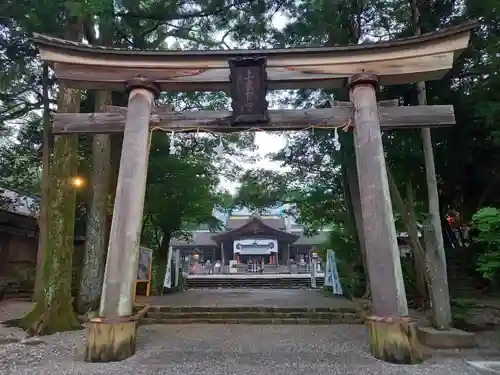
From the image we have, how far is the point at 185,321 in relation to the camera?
8664 millimetres

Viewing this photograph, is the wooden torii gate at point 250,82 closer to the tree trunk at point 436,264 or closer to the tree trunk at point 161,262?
the tree trunk at point 436,264

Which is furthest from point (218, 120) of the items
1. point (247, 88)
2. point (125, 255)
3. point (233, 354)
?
point (233, 354)

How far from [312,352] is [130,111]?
14.4ft

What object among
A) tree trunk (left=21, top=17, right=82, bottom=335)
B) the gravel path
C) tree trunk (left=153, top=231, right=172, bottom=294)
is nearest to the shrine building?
tree trunk (left=153, top=231, right=172, bottom=294)

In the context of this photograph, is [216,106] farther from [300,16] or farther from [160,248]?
[160,248]

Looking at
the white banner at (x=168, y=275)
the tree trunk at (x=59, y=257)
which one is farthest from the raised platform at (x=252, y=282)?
the tree trunk at (x=59, y=257)

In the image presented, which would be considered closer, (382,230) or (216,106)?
(382,230)

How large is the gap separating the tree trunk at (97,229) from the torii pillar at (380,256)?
6.26 metres

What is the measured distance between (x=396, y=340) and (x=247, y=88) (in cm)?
386

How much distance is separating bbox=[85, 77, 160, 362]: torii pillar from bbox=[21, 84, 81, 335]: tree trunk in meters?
3.11

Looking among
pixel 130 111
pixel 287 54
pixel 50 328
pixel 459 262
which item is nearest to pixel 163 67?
pixel 130 111

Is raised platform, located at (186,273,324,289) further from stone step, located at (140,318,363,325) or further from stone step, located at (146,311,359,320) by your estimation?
stone step, located at (140,318,363,325)

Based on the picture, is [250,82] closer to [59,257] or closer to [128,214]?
[128,214]

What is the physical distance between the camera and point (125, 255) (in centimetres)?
490
